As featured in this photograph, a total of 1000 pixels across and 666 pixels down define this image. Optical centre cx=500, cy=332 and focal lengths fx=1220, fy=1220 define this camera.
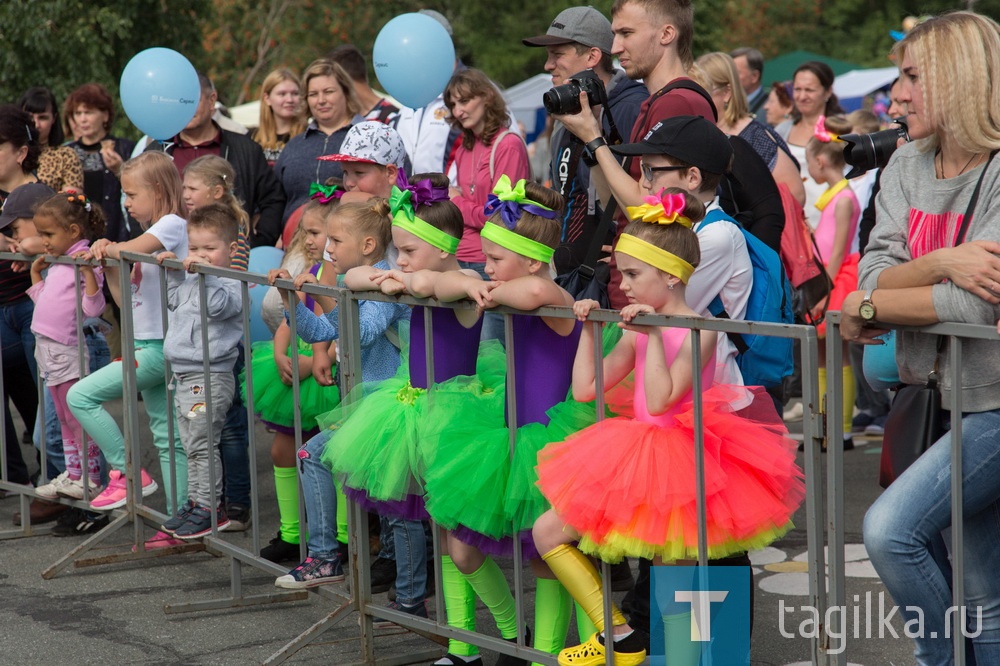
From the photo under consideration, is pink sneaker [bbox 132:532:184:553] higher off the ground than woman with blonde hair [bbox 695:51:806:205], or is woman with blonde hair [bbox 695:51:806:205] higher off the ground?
woman with blonde hair [bbox 695:51:806:205]

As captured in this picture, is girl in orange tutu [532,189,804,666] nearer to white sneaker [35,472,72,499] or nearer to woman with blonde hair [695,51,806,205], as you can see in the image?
woman with blonde hair [695,51,806,205]

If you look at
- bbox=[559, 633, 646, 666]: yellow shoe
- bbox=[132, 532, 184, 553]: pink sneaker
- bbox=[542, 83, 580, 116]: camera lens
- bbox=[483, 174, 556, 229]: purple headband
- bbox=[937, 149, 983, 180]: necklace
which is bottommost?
bbox=[132, 532, 184, 553]: pink sneaker

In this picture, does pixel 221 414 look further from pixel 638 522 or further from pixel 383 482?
pixel 638 522

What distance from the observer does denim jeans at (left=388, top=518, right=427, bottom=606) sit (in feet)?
15.3

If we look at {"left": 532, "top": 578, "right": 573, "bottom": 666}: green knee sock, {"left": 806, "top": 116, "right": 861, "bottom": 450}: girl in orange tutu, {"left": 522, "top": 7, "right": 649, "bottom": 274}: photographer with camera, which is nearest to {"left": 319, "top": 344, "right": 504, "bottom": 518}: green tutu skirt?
{"left": 532, "top": 578, "right": 573, "bottom": 666}: green knee sock

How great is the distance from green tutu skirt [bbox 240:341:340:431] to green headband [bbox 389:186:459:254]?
1.38 metres

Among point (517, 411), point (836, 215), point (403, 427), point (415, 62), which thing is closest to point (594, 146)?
point (517, 411)

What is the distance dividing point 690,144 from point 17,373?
4933mm

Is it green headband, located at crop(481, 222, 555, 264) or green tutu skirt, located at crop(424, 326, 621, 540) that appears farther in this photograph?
green headband, located at crop(481, 222, 555, 264)

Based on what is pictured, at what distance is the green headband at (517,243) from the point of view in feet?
13.0

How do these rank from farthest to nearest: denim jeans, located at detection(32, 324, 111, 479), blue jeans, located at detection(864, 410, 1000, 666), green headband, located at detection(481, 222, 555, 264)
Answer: denim jeans, located at detection(32, 324, 111, 479), green headband, located at detection(481, 222, 555, 264), blue jeans, located at detection(864, 410, 1000, 666)

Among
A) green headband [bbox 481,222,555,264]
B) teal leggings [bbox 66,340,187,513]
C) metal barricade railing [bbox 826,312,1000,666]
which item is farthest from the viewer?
teal leggings [bbox 66,340,187,513]

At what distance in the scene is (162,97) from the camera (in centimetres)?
743

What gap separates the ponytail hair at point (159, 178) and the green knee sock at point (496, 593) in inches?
121
